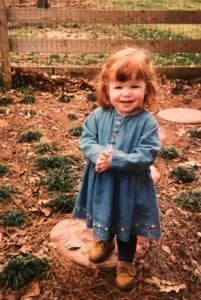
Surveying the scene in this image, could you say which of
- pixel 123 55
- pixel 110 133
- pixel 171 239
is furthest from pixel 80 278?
pixel 123 55

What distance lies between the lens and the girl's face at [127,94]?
252cm

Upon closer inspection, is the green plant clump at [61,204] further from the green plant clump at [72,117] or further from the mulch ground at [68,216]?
the green plant clump at [72,117]

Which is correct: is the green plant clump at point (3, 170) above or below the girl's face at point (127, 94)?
below

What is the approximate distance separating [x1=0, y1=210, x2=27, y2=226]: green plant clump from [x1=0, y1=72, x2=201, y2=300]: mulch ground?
0.05m

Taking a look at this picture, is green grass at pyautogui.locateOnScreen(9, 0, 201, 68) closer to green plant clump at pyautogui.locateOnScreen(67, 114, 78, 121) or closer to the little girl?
green plant clump at pyautogui.locateOnScreen(67, 114, 78, 121)

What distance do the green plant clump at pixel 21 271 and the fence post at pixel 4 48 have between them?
4.62 m

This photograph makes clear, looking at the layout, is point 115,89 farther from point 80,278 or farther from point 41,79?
point 41,79

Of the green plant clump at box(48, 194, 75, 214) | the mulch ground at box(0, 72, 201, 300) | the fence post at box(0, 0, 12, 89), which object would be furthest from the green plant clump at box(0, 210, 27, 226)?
the fence post at box(0, 0, 12, 89)

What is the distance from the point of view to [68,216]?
370 cm

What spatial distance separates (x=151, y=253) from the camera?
3.28 metres

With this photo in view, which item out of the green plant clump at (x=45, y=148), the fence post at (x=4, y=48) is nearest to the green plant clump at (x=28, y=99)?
the fence post at (x=4, y=48)

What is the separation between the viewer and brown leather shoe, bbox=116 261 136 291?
2.90 m

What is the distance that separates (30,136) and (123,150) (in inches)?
111

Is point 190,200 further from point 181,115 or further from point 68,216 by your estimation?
point 181,115
